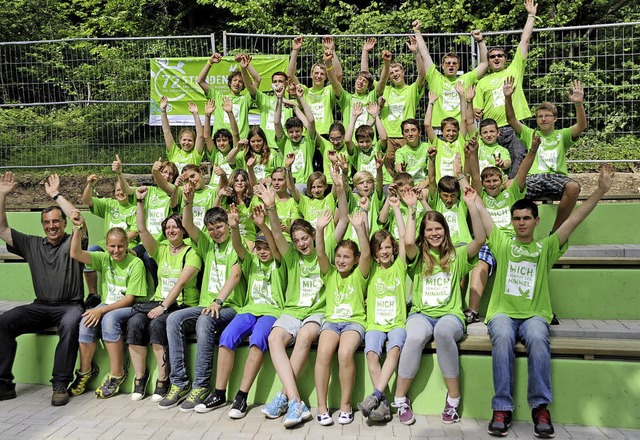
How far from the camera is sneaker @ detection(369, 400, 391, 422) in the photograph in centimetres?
498

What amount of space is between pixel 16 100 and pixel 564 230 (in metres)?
8.68

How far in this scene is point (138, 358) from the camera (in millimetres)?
5836

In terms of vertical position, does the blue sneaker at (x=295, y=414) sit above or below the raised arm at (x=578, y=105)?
below

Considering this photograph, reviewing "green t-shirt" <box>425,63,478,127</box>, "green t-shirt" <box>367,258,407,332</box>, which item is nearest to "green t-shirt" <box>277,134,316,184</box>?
"green t-shirt" <box>425,63,478,127</box>

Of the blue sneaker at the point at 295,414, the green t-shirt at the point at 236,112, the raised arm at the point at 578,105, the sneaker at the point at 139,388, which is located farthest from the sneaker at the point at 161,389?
the raised arm at the point at 578,105

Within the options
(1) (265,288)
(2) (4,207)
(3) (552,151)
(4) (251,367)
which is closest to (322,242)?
(1) (265,288)

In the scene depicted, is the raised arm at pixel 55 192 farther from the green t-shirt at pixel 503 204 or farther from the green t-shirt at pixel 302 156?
the green t-shirt at pixel 503 204

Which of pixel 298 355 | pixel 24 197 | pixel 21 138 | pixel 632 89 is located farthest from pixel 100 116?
pixel 632 89

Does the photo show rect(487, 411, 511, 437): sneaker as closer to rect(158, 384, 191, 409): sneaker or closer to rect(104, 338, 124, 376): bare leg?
rect(158, 384, 191, 409): sneaker

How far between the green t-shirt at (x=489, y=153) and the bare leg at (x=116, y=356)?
4291 millimetres

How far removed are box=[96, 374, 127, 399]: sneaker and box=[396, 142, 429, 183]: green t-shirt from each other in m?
3.96

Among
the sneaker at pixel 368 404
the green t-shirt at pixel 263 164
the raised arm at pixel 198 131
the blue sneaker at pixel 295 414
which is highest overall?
the raised arm at pixel 198 131

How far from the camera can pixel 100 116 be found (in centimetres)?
998

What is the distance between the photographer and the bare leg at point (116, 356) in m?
5.86
